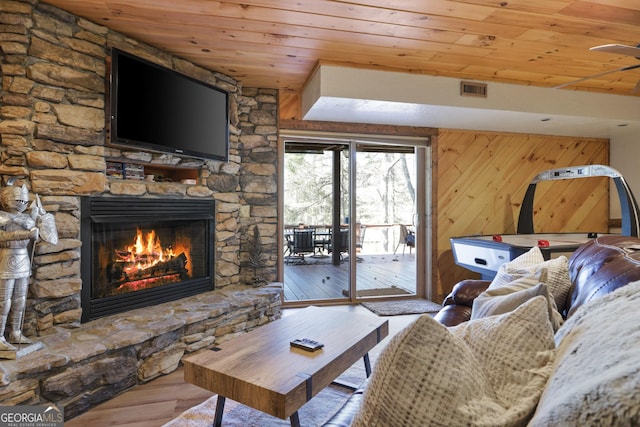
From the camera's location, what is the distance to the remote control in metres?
1.82

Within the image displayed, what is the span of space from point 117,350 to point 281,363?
4.15 feet

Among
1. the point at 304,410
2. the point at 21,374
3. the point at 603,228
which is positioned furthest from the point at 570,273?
the point at 603,228

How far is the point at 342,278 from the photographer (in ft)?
16.2

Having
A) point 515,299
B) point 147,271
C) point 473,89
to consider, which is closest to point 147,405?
point 147,271

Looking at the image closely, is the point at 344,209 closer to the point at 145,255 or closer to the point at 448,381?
the point at 145,255

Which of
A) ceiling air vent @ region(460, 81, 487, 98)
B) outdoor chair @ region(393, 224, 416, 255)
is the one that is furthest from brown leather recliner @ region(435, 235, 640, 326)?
outdoor chair @ region(393, 224, 416, 255)

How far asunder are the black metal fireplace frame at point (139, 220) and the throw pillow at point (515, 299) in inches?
99.4

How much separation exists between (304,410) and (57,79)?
2.60 m

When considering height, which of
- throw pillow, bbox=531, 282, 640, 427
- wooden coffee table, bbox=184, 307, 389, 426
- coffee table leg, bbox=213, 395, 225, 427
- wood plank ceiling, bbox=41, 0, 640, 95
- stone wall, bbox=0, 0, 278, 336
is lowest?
coffee table leg, bbox=213, 395, 225, 427

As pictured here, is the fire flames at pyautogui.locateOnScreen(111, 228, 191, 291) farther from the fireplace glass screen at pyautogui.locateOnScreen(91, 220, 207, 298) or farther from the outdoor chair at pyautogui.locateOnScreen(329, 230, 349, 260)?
the outdoor chair at pyautogui.locateOnScreen(329, 230, 349, 260)

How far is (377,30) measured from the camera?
268cm

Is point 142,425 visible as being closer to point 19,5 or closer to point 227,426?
point 227,426

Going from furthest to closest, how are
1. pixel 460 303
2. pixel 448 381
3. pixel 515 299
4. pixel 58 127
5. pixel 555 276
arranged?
pixel 58 127 → pixel 460 303 → pixel 555 276 → pixel 515 299 → pixel 448 381

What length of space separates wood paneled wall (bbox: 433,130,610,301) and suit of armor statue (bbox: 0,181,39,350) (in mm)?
3953
